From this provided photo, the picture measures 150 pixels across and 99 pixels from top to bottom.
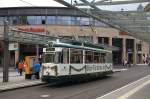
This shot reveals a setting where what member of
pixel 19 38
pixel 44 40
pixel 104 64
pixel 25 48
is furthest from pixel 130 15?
pixel 25 48

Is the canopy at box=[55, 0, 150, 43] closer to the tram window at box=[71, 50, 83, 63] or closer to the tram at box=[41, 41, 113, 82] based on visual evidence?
the tram at box=[41, 41, 113, 82]

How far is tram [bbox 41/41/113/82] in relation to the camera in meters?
29.8

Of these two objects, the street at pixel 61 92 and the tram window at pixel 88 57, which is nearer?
the street at pixel 61 92

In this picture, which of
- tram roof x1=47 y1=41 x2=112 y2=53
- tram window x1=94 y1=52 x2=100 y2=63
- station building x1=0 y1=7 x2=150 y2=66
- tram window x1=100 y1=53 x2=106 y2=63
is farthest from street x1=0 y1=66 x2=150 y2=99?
station building x1=0 y1=7 x2=150 y2=66

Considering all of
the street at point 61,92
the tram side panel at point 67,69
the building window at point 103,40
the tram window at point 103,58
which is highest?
the building window at point 103,40

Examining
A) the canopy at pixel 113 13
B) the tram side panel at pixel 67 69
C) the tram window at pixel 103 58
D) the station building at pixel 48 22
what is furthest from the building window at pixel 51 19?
the canopy at pixel 113 13

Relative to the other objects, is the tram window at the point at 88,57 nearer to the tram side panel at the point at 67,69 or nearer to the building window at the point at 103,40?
the tram side panel at the point at 67,69

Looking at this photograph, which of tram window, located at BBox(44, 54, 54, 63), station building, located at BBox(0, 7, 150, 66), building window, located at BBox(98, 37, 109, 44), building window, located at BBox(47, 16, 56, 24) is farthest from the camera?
building window, located at BBox(98, 37, 109, 44)

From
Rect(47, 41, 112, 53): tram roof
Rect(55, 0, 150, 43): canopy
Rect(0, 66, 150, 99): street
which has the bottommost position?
Rect(0, 66, 150, 99): street

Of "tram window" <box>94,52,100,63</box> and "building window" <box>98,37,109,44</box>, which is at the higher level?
"building window" <box>98,37,109,44</box>

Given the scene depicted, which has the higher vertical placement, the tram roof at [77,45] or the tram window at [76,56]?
the tram roof at [77,45]

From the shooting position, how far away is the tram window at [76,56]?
3186 cm

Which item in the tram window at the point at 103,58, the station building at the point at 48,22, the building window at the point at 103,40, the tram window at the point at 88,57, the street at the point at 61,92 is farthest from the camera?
the building window at the point at 103,40

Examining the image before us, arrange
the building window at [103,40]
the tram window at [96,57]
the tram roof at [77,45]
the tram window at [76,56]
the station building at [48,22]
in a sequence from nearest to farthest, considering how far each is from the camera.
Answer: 1. the tram roof at [77,45]
2. the tram window at [76,56]
3. the tram window at [96,57]
4. the station building at [48,22]
5. the building window at [103,40]
